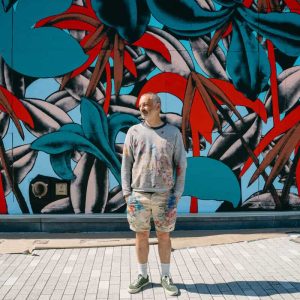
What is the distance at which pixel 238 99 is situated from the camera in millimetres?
6074

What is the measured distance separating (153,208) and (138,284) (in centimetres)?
72

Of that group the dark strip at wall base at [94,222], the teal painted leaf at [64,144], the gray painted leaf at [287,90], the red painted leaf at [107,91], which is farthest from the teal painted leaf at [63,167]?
the gray painted leaf at [287,90]

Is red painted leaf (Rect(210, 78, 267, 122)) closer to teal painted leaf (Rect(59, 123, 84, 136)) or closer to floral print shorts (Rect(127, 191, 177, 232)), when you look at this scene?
teal painted leaf (Rect(59, 123, 84, 136))

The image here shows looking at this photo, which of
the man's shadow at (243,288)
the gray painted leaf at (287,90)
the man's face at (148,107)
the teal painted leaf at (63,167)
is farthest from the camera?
the gray painted leaf at (287,90)

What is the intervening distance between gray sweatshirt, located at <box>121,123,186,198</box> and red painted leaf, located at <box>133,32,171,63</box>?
93.7 inches

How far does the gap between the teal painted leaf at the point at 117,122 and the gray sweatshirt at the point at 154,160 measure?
6.85ft

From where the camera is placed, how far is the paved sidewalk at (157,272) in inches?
153

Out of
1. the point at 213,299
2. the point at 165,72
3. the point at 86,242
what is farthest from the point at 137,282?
the point at 165,72

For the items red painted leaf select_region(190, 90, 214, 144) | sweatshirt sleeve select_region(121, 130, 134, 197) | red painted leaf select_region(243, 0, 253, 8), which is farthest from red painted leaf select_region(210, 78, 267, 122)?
sweatshirt sleeve select_region(121, 130, 134, 197)

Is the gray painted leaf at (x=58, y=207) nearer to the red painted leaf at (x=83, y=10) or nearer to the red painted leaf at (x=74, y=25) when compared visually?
the red painted leaf at (x=74, y=25)

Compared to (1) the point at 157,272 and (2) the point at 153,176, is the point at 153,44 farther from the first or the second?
(1) the point at 157,272

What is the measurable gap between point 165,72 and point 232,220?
230cm

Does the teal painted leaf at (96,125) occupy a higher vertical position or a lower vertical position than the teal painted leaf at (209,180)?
higher

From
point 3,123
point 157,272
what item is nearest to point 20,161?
point 3,123
